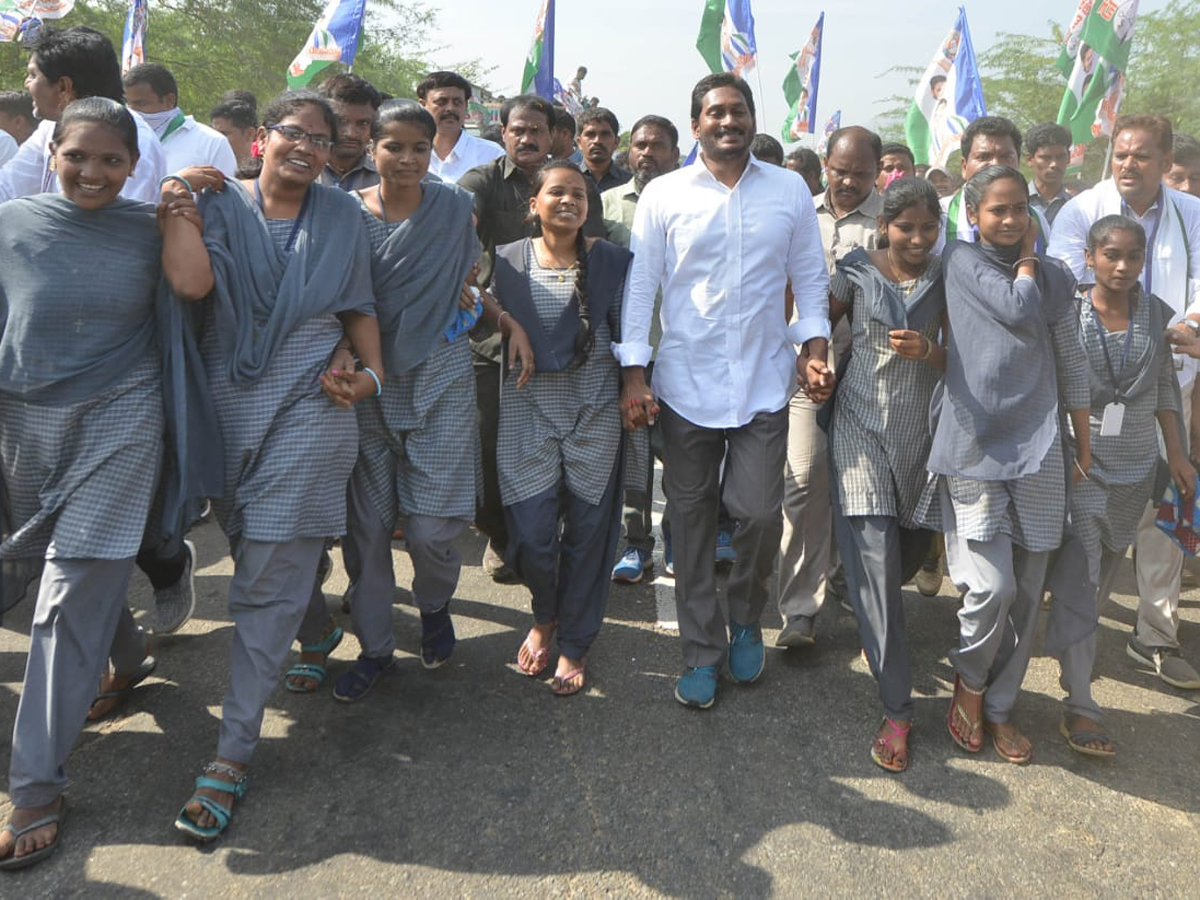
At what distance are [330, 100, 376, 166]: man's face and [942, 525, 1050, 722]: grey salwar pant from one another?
302 centimetres

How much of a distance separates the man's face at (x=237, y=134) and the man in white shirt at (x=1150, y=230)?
17.1ft

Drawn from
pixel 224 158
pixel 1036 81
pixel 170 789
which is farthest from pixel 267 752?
pixel 1036 81

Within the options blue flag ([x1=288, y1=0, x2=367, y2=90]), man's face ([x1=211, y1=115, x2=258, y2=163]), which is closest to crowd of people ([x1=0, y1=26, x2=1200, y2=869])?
man's face ([x1=211, y1=115, x2=258, y2=163])

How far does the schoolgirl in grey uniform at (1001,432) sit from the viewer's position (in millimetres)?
2893

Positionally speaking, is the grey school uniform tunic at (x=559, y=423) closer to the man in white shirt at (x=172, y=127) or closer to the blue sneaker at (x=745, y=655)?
the blue sneaker at (x=745, y=655)

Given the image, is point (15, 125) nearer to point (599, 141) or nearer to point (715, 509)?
point (599, 141)

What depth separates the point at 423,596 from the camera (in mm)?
3273

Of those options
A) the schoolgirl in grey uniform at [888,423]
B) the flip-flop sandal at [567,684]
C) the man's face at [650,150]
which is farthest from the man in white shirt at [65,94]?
the man's face at [650,150]

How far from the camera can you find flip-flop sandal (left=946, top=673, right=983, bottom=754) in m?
2.99

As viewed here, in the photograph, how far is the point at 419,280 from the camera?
3.06 metres

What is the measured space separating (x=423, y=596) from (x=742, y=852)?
Result: 1.42 meters

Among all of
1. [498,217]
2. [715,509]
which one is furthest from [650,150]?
[715,509]

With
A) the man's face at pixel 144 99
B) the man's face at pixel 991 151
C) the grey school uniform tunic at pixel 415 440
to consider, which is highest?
the man's face at pixel 144 99

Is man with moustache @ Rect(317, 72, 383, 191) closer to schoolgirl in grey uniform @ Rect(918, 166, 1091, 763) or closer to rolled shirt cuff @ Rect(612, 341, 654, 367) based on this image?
rolled shirt cuff @ Rect(612, 341, 654, 367)
